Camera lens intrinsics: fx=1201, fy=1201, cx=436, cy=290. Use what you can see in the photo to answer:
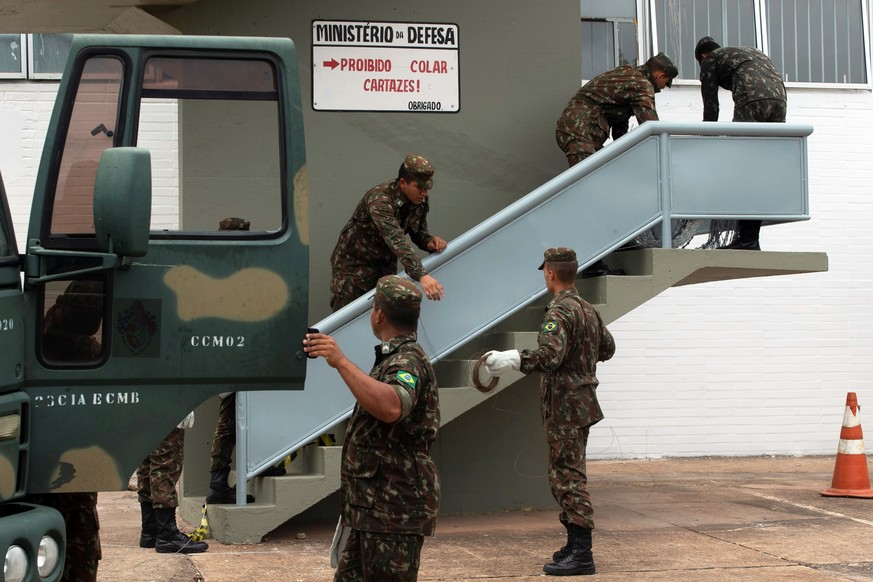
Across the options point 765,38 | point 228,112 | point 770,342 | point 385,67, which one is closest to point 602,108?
point 385,67

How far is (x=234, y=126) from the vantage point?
16.1 ft

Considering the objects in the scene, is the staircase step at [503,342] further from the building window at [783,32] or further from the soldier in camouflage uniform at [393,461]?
the building window at [783,32]

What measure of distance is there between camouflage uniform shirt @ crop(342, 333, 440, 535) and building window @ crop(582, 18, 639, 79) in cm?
952

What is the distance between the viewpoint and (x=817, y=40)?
47.3 ft

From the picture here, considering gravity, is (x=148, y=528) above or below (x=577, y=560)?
above

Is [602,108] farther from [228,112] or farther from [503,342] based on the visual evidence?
[228,112]

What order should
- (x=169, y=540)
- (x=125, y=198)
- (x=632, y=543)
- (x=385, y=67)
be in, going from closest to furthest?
1. (x=125, y=198)
2. (x=169, y=540)
3. (x=632, y=543)
4. (x=385, y=67)

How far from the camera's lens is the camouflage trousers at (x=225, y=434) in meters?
8.76

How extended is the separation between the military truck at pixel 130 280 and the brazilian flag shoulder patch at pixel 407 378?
39 cm

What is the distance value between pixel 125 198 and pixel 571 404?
13.3 feet

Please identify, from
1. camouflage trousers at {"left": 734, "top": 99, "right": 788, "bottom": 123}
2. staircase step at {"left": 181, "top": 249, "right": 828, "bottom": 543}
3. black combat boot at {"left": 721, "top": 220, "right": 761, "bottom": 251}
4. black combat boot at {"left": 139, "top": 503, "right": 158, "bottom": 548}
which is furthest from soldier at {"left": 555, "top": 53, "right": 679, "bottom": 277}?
black combat boot at {"left": 139, "top": 503, "right": 158, "bottom": 548}

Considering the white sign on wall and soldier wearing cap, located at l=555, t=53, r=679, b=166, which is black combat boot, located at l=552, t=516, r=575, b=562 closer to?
soldier wearing cap, located at l=555, t=53, r=679, b=166

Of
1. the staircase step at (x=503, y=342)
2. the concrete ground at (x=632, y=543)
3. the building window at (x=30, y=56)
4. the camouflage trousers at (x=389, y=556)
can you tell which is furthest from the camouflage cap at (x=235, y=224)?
the building window at (x=30, y=56)

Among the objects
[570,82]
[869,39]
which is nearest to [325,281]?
[570,82]
